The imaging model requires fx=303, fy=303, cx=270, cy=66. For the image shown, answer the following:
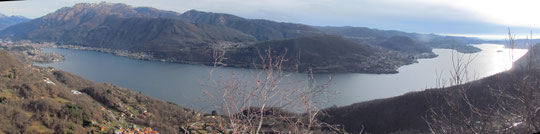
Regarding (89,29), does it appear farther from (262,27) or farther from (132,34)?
(262,27)

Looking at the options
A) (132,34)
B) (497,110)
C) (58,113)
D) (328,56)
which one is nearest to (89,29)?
(132,34)

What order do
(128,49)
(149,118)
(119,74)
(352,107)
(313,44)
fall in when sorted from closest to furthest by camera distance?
(149,118)
(352,107)
(119,74)
(313,44)
(128,49)

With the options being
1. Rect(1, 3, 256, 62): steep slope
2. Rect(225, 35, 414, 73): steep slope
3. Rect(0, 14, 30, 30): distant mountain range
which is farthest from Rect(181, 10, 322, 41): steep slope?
Rect(0, 14, 30, 30): distant mountain range

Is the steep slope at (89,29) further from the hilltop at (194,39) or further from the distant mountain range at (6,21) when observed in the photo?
the distant mountain range at (6,21)

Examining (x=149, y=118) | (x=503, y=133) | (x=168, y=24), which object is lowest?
(x=149, y=118)

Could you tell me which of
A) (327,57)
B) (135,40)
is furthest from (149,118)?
(135,40)

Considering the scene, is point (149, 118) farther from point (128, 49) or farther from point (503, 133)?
point (128, 49)

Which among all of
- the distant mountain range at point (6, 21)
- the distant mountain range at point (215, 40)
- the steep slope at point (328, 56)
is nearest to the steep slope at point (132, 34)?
the distant mountain range at point (215, 40)
